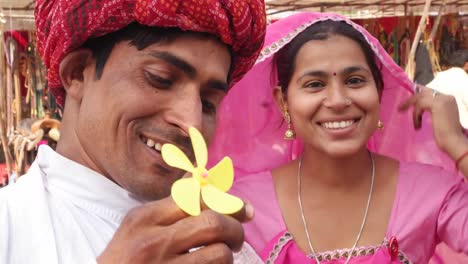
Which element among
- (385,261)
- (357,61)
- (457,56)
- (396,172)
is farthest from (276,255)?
(457,56)

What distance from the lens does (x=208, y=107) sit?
1357mm

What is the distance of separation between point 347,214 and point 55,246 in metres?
1.39

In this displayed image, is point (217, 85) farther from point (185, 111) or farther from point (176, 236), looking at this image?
point (176, 236)

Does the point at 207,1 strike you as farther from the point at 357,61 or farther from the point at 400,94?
the point at 400,94

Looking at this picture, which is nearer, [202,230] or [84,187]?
[202,230]

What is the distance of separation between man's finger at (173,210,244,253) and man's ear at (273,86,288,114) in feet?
4.88

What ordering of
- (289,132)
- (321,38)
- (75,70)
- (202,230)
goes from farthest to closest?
(289,132)
(321,38)
(75,70)
(202,230)

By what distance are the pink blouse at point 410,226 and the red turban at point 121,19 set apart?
41.4 inches

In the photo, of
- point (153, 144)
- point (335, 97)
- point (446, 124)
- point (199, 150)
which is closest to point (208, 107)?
point (153, 144)

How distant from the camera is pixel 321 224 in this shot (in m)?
2.38

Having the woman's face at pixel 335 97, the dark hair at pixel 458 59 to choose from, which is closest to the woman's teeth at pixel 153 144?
the woman's face at pixel 335 97

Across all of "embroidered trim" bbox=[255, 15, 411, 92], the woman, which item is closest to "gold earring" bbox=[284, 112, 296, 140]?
the woman

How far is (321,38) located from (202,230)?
58.2 inches

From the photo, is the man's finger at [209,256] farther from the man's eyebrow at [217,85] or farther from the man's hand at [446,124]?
the man's hand at [446,124]
